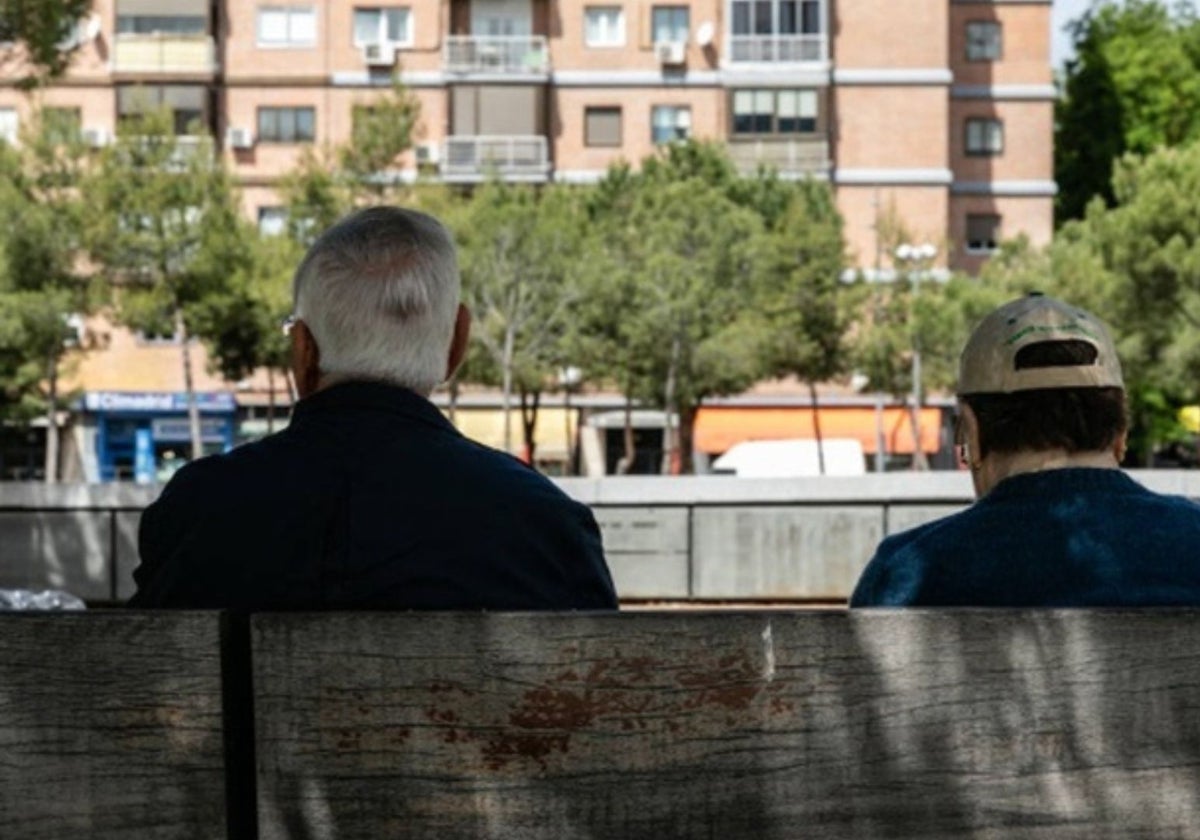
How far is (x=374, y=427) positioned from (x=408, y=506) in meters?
0.23

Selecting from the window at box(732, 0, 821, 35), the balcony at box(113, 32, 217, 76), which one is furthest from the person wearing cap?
the window at box(732, 0, 821, 35)

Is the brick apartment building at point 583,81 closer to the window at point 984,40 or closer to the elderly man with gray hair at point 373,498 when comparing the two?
the window at point 984,40

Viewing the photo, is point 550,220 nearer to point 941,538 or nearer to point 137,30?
point 137,30

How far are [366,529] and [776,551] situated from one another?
18.8 m

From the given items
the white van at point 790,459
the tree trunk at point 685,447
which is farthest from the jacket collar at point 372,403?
the tree trunk at point 685,447

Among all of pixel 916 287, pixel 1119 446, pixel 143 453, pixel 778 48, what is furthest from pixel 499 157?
pixel 1119 446

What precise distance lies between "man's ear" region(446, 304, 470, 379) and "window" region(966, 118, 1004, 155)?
5980 cm

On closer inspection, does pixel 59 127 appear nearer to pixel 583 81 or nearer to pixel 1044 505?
pixel 583 81

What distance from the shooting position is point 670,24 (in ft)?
200

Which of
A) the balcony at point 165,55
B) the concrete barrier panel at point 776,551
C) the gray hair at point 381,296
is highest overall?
the balcony at point 165,55

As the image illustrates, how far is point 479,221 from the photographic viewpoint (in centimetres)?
4728

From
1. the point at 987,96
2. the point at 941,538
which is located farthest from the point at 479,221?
the point at 941,538

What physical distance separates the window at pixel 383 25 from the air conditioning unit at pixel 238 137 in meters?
3.97

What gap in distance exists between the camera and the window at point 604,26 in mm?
60469
